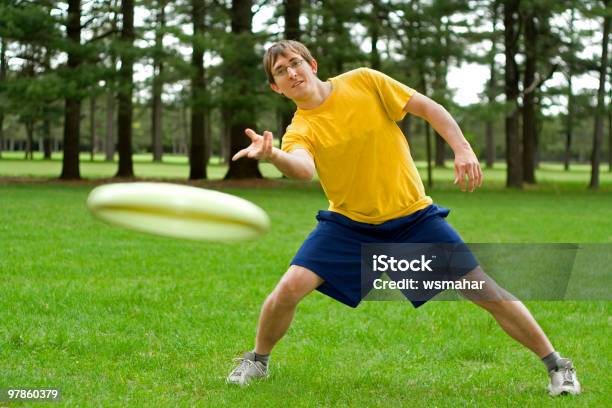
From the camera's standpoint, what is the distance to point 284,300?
13.6 ft

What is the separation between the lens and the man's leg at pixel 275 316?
411 cm

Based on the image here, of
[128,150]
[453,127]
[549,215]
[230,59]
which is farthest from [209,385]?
[128,150]

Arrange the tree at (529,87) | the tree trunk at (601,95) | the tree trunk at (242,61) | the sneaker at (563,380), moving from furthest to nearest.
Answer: the tree at (529,87), the tree trunk at (601,95), the tree trunk at (242,61), the sneaker at (563,380)

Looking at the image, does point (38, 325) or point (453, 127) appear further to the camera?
point (38, 325)

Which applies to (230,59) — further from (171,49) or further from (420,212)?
(420,212)

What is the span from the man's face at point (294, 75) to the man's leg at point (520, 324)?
122cm

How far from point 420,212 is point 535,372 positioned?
138cm

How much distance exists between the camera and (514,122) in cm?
2650

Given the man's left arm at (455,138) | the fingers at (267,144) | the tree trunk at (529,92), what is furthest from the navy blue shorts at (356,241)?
the tree trunk at (529,92)

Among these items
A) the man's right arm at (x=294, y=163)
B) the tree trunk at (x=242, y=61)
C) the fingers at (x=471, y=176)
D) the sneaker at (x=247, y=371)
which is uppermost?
the tree trunk at (x=242, y=61)

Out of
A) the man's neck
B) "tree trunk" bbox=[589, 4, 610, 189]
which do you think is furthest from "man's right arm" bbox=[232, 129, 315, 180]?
"tree trunk" bbox=[589, 4, 610, 189]

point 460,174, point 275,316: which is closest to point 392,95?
point 460,174

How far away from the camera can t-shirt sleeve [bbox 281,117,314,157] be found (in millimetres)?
3928

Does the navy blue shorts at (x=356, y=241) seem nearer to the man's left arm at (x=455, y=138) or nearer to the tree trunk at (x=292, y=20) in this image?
the man's left arm at (x=455, y=138)
